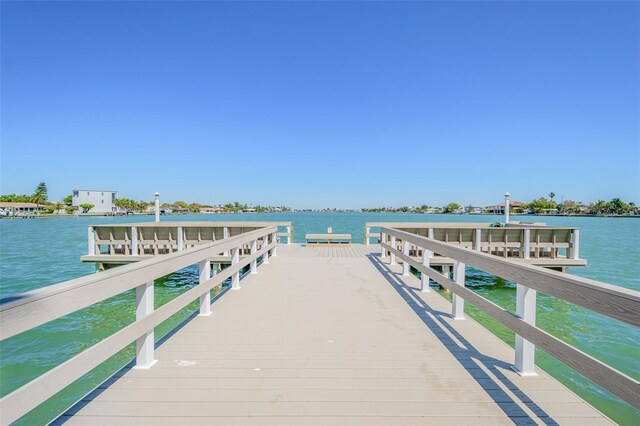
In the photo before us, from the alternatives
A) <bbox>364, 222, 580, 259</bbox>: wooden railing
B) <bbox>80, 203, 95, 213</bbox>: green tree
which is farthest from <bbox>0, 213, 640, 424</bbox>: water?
<bbox>80, 203, 95, 213</bbox>: green tree

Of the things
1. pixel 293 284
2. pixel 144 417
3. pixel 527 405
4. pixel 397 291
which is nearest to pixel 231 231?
pixel 293 284

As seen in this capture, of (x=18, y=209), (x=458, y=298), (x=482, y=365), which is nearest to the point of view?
(x=482, y=365)

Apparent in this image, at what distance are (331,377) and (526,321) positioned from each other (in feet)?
5.16

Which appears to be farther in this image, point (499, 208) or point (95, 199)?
point (499, 208)

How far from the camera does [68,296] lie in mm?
1695

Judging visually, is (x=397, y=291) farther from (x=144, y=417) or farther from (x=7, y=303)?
(x=7, y=303)

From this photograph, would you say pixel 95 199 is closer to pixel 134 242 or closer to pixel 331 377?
pixel 134 242

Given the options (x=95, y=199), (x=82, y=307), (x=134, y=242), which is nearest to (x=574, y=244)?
(x=82, y=307)

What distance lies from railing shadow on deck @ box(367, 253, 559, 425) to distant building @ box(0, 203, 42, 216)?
113m

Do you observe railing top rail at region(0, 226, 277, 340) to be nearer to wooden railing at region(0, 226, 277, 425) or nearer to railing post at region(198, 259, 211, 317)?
wooden railing at region(0, 226, 277, 425)

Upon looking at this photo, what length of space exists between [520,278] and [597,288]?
2.36 feet

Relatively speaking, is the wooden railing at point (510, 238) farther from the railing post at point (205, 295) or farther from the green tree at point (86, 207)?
the green tree at point (86, 207)

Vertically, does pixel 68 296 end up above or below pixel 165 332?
above

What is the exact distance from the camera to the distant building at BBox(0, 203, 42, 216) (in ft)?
271
